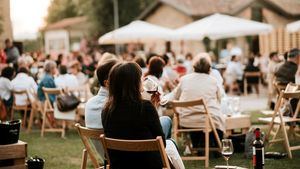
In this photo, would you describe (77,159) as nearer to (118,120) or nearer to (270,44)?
(118,120)

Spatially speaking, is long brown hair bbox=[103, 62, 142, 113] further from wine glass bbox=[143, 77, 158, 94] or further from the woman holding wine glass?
wine glass bbox=[143, 77, 158, 94]

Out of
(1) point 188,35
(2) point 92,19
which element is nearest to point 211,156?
(1) point 188,35

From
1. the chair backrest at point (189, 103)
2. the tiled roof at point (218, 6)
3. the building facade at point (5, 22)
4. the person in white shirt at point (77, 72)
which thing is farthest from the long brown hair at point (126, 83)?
the tiled roof at point (218, 6)

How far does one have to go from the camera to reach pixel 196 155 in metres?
8.12

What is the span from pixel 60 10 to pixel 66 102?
186ft

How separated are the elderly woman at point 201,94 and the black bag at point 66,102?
3.27 meters

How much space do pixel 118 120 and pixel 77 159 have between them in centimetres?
395

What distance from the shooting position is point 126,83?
14.7 ft

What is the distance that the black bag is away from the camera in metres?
10.4

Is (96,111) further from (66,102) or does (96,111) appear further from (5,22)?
(5,22)

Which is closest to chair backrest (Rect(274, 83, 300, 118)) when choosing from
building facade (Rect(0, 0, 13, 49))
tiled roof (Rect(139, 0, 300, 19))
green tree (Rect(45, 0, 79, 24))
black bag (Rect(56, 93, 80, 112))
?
black bag (Rect(56, 93, 80, 112))

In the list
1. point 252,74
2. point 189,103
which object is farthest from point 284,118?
point 252,74

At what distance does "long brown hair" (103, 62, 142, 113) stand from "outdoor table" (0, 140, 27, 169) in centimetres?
153

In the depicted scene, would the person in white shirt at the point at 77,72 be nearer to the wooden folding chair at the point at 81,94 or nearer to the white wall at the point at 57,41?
the wooden folding chair at the point at 81,94
